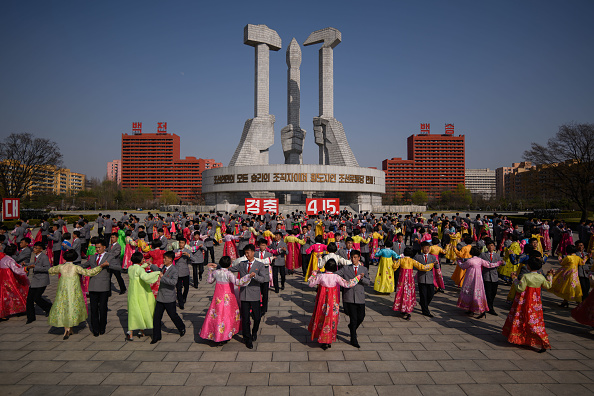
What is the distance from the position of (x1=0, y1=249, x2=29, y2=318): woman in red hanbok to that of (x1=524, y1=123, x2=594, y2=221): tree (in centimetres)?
3852

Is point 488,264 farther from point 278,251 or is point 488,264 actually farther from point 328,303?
point 278,251

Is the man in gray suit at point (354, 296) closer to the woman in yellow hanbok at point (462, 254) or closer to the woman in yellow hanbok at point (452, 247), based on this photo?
the woman in yellow hanbok at point (462, 254)

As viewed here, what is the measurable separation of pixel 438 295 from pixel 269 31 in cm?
4197

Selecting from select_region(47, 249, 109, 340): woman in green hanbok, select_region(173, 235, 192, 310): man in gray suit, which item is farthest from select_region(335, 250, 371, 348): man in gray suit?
select_region(47, 249, 109, 340): woman in green hanbok

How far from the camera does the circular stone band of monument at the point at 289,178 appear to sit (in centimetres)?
4109

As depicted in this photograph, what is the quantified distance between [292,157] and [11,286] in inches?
1555

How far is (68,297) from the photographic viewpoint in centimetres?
618

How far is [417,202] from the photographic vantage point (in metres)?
91.9

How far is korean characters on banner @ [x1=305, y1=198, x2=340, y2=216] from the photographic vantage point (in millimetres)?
19438

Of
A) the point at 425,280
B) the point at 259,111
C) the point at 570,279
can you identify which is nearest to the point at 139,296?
the point at 425,280

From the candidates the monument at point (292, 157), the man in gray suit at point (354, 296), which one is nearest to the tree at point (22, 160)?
the monument at point (292, 157)

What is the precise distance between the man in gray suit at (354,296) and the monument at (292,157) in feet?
115

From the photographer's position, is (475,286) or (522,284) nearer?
(522,284)

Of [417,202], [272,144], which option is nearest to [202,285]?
[272,144]
